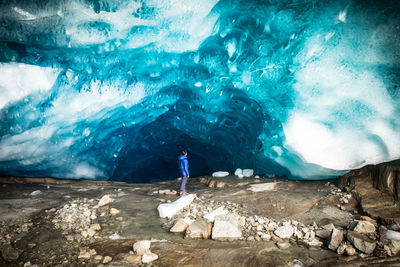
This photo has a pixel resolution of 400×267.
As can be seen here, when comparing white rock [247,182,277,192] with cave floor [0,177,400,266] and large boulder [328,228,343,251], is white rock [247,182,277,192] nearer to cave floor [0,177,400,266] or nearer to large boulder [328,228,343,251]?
cave floor [0,177,400,266]

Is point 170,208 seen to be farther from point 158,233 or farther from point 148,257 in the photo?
point 148,257

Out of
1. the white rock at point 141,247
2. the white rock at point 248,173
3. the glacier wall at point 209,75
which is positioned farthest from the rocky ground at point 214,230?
the white rock at point 248,173

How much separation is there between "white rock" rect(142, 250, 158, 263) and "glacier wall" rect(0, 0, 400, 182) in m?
3.59

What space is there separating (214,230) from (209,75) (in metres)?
4.15

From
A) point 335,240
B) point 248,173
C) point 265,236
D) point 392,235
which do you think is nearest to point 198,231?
point 265,236

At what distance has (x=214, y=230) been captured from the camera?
104 inches

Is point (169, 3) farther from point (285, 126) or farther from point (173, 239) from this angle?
point (173, 239)

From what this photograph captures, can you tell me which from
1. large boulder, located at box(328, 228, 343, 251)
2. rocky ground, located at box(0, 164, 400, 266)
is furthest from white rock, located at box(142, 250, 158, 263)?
large boulder, located at box(328, 228, 343, 251)

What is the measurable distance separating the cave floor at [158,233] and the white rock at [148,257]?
0.05m

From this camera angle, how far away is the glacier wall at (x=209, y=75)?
361 cm

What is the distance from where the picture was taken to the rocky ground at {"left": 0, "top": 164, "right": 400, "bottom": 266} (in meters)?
2.13

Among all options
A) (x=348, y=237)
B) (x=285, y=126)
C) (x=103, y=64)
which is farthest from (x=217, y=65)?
(x=348, y=237)

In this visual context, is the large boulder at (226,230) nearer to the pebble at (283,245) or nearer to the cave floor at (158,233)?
the cave floor at (158,233)

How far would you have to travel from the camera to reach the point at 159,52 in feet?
16.6
